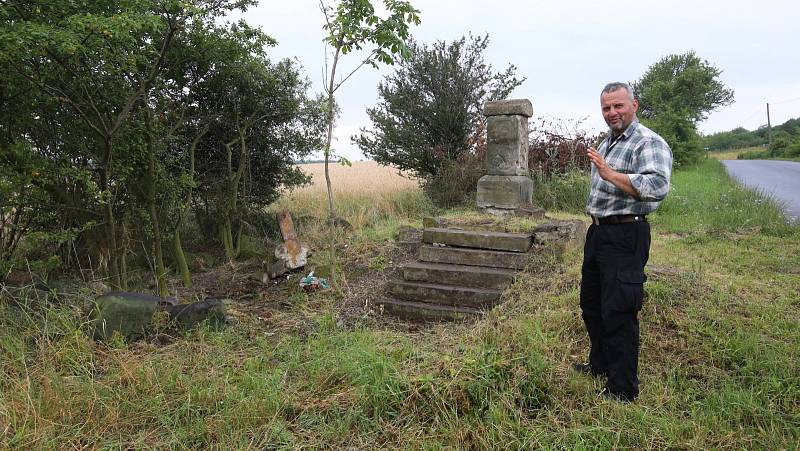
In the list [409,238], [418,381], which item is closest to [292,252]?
[409,238]

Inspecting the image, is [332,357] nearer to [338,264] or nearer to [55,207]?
[338,264]

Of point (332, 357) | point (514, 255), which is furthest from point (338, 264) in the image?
point (332, 357)

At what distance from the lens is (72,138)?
5.52m

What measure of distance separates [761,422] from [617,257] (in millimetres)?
1241

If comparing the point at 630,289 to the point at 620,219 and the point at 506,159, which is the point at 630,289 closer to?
the point at 620,219

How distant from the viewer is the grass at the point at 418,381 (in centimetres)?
293

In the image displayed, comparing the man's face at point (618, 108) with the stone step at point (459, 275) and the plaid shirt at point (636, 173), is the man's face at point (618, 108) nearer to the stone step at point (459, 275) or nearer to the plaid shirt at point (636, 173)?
the plaid shirt at point (636, 173)

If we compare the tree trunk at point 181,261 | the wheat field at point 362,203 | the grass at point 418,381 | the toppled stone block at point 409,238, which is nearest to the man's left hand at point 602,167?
the grass at point 418,381

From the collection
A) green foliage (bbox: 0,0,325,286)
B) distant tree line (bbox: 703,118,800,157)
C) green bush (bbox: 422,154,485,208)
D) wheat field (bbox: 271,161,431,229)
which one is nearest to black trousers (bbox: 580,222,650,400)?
green foliage (bbox: 0,0,325,286)

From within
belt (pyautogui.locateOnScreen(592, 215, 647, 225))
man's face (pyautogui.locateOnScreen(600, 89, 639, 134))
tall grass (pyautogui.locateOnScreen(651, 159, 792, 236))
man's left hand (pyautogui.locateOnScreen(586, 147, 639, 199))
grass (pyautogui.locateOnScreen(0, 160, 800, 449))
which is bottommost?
grass (pyautogui.locateOnScreen(0, 160, 800, 449))

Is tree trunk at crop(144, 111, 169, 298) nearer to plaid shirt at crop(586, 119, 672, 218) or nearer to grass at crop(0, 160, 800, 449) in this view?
grass at crop(0, 160, 800, 449)

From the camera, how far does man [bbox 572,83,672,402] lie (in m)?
2.92

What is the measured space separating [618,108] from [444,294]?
9.48 feet

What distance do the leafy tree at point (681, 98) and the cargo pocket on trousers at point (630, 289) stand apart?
2408 centimetres
